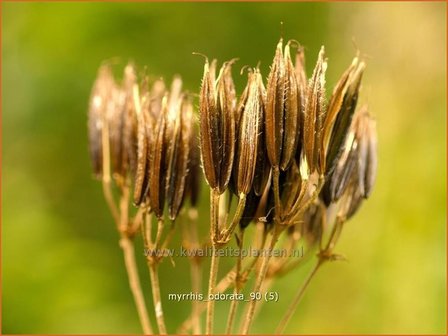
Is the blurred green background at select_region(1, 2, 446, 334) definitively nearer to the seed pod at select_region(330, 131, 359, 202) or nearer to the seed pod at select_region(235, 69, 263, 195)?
the seed pod at select_region(330, 131, 359, 202)

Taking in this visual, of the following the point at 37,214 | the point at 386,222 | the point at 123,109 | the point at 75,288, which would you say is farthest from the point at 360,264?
the point at 123,109

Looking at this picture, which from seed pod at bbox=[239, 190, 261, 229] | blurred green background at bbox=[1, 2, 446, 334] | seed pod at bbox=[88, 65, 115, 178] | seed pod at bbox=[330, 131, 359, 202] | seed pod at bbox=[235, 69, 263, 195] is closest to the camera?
seed pod at bbox=[235, 69, 263, 195]

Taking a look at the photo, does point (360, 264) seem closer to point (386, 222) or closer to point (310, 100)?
point (386, 222)

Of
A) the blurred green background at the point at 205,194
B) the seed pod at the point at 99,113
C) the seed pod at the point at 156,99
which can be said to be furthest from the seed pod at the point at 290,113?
the blurred green background at the point at 205,194

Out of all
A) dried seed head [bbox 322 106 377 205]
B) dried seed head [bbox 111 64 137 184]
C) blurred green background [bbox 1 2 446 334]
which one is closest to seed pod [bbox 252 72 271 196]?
dried seed head [bbox 322 106 377 205]

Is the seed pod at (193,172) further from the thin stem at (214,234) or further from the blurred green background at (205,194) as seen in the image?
the blurred green background at (205,194)

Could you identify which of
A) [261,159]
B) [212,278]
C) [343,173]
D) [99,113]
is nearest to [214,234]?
[212,278]
